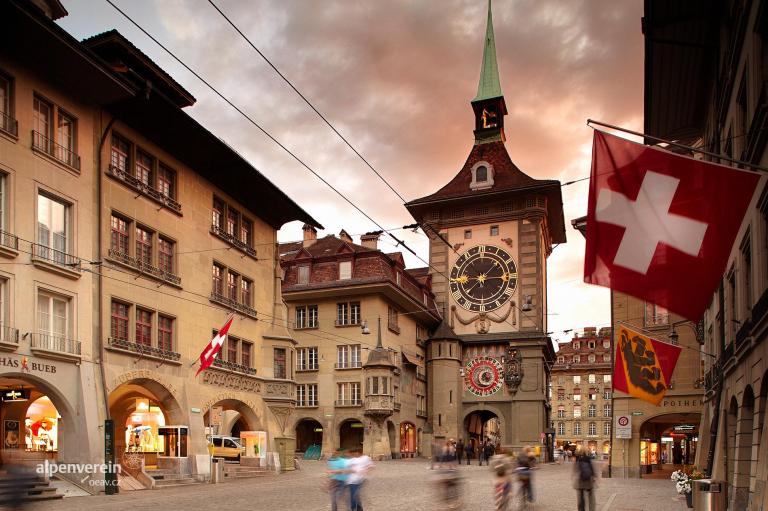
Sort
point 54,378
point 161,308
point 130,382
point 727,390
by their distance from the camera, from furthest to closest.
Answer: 1. point 161,308
2. point 130,382
3. point 54,378
4. point 727,390

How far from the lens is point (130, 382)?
30.3 m

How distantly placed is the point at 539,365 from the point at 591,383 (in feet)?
203

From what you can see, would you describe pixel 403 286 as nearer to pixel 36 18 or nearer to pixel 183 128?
pixel 183 128

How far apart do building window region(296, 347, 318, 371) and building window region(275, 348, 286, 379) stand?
60.2ft

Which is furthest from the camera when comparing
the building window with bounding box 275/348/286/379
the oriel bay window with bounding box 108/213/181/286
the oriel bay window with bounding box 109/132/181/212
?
the building window with bounding box 275/348/286/379

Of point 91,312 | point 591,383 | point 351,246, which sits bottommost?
point 591,383

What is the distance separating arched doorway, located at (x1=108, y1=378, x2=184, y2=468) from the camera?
32.3m

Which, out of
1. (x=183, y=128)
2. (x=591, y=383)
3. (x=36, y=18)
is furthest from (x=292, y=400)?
(x=591, y=383)

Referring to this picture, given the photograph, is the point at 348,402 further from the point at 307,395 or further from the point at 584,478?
the point at 584,478

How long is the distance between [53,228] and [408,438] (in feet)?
137

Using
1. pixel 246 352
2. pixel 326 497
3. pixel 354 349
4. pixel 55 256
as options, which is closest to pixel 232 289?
pixel 246 352

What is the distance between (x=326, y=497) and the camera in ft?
84.7

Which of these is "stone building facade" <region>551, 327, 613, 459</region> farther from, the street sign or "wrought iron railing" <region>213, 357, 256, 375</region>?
"wrought iron railing" <region>213, 357, 256, 375</region>

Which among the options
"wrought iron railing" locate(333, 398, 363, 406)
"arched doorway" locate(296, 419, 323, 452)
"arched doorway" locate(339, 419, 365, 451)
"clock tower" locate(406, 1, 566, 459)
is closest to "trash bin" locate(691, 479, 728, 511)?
"wrought iron railing" locate(333, 398, 363, 406)
